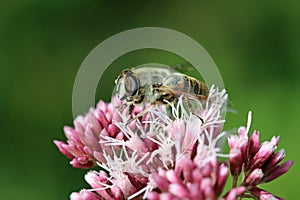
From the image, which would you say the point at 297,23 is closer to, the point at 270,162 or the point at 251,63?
the point at 251,63

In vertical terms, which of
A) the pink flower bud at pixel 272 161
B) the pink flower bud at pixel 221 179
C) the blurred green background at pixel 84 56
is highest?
the blurred green background at pixel 84 56

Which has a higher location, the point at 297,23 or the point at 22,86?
the point at 22,86

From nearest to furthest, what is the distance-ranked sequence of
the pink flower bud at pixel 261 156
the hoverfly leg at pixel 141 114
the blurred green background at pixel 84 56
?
the pink flower bud at pixel 261 156, the hoverfly leg at pixel 141 114, the blurred green background at pixel 84 56

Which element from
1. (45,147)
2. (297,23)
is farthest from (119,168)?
(297,23)

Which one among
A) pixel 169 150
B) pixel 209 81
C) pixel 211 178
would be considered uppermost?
pixel 209 81

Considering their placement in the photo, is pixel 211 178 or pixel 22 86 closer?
pixel 211 178

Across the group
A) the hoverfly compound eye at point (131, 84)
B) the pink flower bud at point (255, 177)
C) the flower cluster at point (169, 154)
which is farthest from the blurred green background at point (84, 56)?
the pink flower bud at point (255, 177)

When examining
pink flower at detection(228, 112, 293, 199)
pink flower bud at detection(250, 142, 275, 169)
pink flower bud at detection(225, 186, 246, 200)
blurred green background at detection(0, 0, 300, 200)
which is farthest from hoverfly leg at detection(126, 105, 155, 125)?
blurred green background at detection(0, 0, 300, 200)

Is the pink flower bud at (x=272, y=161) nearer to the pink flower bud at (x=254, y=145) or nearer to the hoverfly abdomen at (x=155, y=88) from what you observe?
the pink flower bud at (x=254, y=145)
